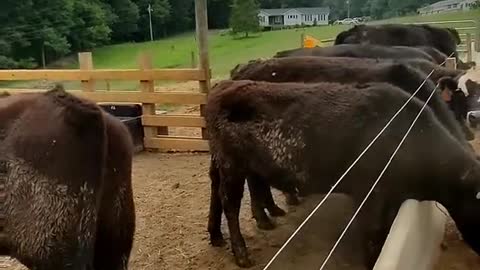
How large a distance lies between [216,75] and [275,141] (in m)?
4.88

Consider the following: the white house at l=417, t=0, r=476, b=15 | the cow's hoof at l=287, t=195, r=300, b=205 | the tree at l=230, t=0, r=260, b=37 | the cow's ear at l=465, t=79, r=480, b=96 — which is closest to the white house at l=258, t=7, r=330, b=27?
the tree at l=230, t=0, r=260, b=37

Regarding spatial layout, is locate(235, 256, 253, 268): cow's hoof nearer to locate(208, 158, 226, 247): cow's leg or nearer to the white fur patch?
locate(208, 158, 226, 247): cow's leg

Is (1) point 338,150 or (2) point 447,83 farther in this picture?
(2) point 447,83

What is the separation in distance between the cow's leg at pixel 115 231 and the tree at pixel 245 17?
279 inches

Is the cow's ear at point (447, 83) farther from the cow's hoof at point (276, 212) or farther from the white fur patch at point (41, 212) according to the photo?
the white fur patch at point (41, 212)

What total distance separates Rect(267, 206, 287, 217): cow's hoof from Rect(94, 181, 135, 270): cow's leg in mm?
2436

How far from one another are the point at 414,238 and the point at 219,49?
739cm

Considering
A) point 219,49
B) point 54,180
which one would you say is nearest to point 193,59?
point 219,49

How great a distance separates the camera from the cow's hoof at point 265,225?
5672 mm

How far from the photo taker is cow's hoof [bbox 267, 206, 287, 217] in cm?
597

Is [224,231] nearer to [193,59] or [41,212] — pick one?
[41,212]

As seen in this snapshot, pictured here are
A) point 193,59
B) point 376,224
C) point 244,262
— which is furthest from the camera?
point 193,59

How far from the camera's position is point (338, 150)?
15.4 ft

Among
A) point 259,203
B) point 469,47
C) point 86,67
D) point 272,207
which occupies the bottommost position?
point 272,207
